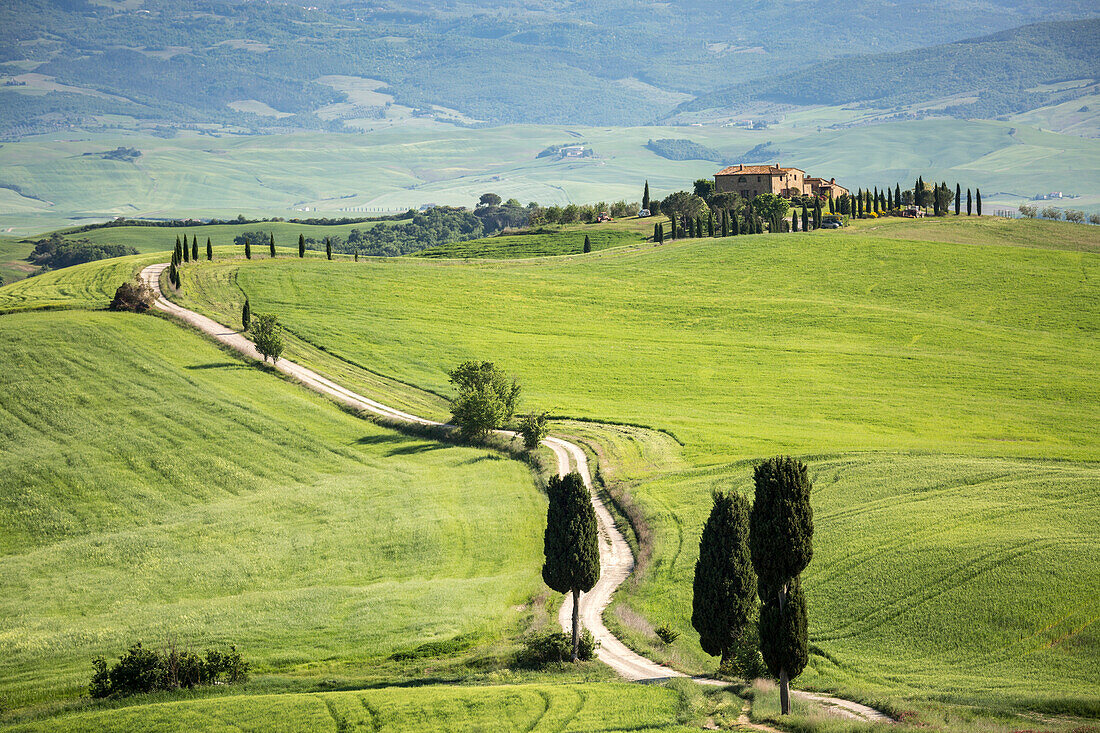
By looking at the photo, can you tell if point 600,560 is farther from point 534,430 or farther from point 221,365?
point 221,365

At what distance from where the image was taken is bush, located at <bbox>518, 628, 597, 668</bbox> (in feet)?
132

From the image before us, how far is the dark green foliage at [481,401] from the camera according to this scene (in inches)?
3083

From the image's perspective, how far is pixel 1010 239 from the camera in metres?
150

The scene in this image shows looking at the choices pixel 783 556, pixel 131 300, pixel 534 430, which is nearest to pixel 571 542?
pixel 783 556

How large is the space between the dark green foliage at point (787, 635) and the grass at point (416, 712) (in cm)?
358

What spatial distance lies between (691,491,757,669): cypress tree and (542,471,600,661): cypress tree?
16.1 ft

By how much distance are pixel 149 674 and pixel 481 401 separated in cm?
4317

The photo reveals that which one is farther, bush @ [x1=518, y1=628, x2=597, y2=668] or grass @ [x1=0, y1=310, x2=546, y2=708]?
grass @ [x1=0, y1=310, x2=546, y2=708]

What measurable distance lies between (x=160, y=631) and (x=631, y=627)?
2047 centimetres

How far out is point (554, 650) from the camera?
1593 inches

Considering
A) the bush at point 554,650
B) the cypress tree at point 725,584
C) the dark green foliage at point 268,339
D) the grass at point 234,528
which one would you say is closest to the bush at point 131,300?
the grass at point 234,528

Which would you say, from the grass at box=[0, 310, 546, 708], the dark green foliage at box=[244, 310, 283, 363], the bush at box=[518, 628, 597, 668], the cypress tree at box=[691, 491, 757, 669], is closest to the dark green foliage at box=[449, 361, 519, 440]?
the grass at box=[0, 310, 546, 708]

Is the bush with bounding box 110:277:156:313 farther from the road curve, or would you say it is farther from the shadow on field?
the shadow on field

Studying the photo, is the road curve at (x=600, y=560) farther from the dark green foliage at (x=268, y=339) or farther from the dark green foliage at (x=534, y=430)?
the dark green foliage at (x=268, y=339)
